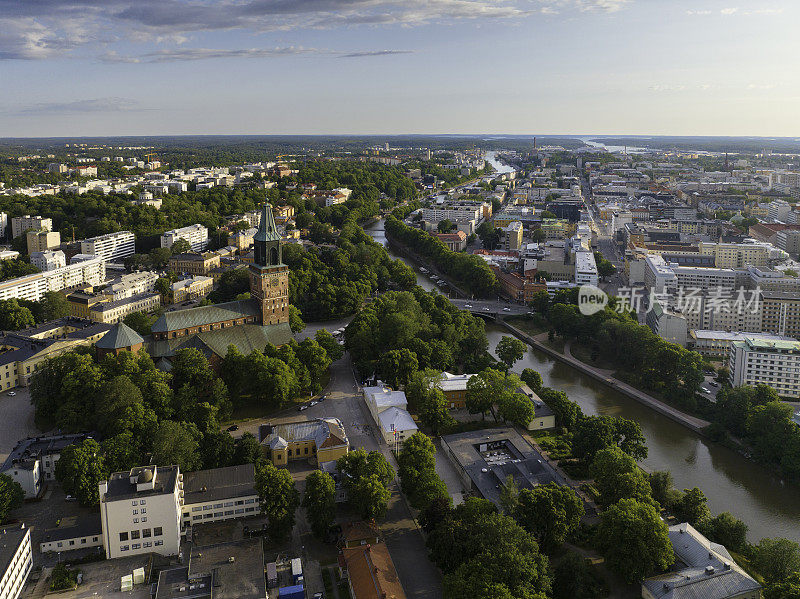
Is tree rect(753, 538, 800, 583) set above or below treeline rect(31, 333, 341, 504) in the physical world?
below

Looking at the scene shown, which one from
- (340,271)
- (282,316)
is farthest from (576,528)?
(340,271)

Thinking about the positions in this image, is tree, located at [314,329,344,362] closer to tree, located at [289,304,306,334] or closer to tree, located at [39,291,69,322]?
tree, located at [289,304,306,334]

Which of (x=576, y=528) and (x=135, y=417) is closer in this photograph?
(x=576, y=528)

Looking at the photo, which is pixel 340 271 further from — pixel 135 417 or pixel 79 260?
pixel 135 417

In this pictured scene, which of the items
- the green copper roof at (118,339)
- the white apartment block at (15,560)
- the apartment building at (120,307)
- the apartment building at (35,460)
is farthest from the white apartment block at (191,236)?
the white apartment block at (15,560)

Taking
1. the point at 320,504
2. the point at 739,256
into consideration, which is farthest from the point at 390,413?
the point at 739,256

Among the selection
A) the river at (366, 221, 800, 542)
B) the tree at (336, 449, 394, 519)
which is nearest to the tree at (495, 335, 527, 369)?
the river at (366, 221, 800, 542)
